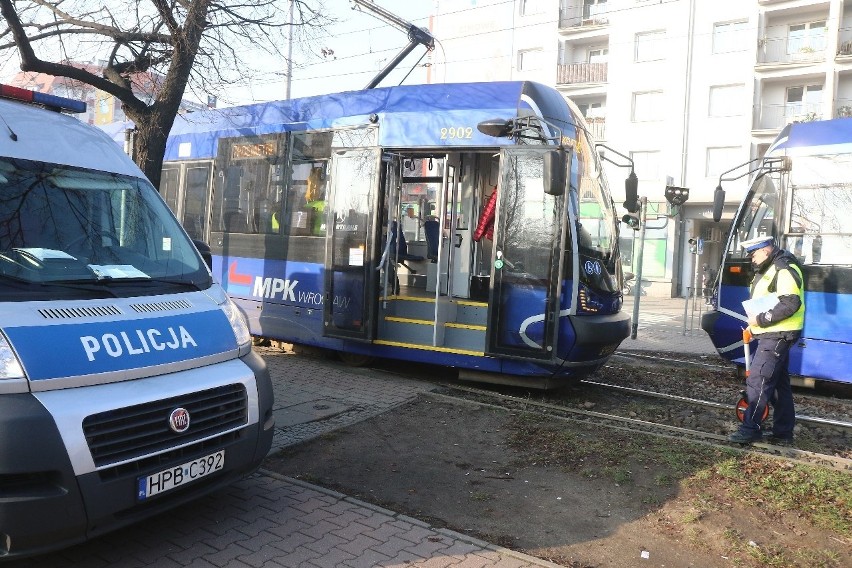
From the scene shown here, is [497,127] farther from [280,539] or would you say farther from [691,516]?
[280,539]

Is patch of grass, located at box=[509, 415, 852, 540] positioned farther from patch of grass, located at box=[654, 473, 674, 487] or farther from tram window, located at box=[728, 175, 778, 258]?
tram window, located at box=[728, 175, 778, 258]

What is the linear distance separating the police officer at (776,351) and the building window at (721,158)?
26.4 metres

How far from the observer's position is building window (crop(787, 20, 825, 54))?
29991 mm

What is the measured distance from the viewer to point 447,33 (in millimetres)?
39719

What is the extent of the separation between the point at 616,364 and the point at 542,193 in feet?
13.4

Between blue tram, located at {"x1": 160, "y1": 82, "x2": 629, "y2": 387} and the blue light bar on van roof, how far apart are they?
3860mm

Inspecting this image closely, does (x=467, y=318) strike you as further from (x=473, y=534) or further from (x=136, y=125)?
(x=136, y=125)

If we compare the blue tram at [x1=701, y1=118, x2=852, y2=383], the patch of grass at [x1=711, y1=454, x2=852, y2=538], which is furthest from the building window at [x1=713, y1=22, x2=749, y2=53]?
the patch of grass at [x1=711, y1=454, x2=852, y2=538]

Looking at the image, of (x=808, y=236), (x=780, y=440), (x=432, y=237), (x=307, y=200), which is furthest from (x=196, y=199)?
(x=808, y=236)

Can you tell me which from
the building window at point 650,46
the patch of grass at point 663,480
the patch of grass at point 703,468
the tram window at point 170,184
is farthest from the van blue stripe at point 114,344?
the building window at point 650,46

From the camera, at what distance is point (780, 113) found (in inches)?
1196

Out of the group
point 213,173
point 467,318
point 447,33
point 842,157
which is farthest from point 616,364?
point 447,33

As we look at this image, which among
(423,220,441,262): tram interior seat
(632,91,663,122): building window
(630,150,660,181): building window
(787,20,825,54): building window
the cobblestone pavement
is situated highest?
(787,20,825,54): building window

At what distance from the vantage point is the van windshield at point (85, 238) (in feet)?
12.1
